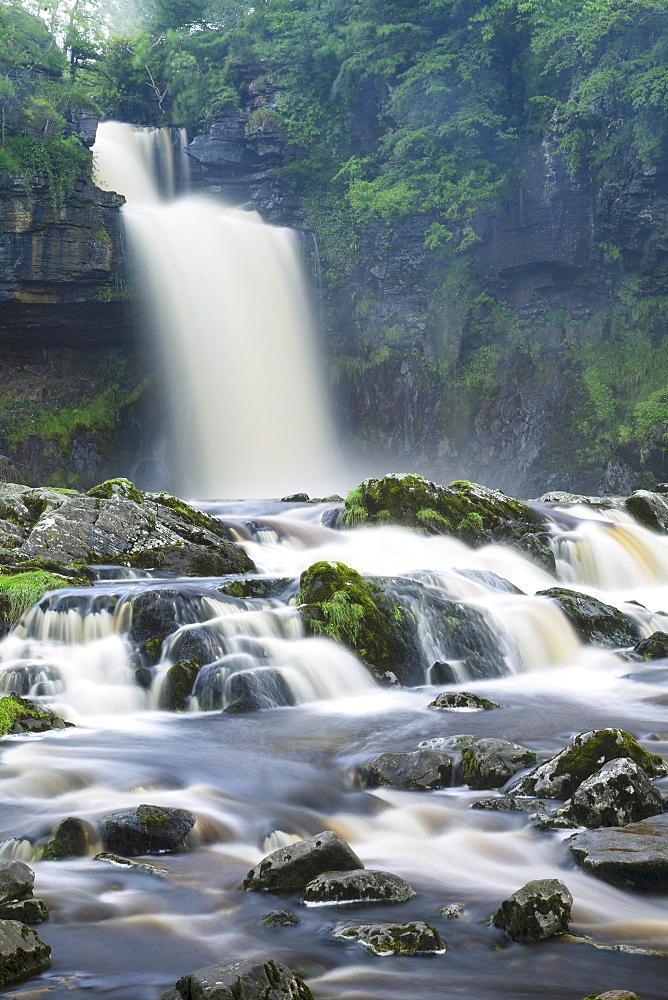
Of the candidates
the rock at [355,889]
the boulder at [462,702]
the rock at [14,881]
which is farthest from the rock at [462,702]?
the rock at [14,881]

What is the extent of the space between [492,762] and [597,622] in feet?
17.3

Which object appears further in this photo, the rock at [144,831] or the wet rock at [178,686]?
the wet rock at [178,686]

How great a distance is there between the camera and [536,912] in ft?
12.2

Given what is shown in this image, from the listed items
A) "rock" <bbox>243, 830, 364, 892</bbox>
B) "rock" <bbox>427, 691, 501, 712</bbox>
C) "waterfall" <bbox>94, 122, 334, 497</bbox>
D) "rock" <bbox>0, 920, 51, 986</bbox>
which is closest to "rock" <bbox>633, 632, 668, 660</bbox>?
"rock" <bbox>427, 691, 501, 712</bbox>

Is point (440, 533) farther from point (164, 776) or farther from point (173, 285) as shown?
point (173, 285)

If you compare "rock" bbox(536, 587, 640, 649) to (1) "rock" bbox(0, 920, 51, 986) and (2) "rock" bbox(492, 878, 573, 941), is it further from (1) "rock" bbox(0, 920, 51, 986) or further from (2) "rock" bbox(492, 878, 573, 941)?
(1) "rock" bbox(0, 920, 51, 986)

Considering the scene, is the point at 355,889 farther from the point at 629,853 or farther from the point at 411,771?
the point at 411,771

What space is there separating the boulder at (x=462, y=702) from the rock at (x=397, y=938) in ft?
14.1

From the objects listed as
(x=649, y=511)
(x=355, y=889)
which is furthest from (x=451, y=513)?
(x=355, y=889)

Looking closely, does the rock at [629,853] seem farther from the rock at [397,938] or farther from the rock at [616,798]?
the rock at [397,938]

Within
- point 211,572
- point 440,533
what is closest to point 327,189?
point 440,533

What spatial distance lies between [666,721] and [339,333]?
86.6ft

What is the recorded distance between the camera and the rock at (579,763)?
5.48 metres

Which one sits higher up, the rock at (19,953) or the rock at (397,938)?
the rock at (19,953)
